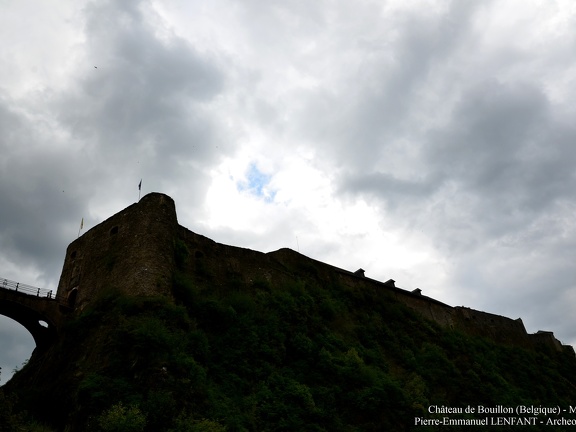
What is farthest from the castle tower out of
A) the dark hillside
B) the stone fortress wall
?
the dark hillside

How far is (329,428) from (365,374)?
3.97m

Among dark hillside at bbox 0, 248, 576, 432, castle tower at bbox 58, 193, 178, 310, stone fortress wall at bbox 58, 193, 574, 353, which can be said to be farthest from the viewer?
stone fortress wall at bbox 58, 193, 574, 353

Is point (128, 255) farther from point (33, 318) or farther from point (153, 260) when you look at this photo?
point (33, 318)

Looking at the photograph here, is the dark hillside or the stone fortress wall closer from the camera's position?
the dark hillside

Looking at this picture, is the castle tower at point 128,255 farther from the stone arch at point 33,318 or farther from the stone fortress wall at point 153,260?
the stone arch at point 33,318

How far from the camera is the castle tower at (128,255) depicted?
19.4 metres

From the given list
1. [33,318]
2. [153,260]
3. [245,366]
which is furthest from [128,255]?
[245,366]

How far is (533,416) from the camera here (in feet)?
84.5

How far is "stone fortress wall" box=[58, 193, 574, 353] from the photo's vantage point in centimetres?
1977

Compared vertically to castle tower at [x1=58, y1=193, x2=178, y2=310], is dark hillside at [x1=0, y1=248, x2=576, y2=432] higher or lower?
lower

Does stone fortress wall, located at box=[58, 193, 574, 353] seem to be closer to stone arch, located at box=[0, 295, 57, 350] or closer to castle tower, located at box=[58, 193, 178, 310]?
castle tower, located at box=[58, 193, 178, 310]

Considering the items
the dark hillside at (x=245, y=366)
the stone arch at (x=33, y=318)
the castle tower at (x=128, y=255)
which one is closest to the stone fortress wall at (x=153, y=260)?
the castle tower at (x=128, y=255)

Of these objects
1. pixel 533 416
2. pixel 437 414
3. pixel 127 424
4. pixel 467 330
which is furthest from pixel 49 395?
pixel 467 330

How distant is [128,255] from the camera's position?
66.8 ft
